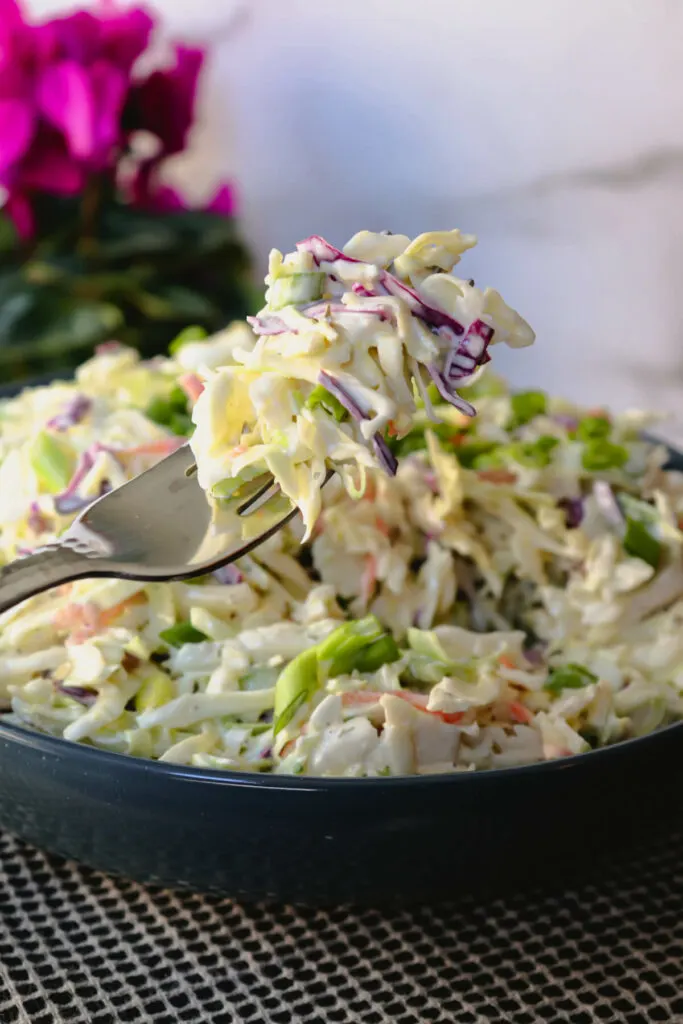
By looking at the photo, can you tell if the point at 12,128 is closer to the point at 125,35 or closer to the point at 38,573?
the point at 125,35

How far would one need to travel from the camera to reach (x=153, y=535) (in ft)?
3.34

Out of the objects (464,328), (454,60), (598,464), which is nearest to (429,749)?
(464,328)

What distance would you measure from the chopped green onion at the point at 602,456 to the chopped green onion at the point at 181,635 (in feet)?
1.70

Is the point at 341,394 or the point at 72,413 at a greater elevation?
the point at 341,394

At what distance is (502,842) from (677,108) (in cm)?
144

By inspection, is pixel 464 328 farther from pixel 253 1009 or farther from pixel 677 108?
pixel 677 108

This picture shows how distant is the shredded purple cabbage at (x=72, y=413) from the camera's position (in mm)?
1416

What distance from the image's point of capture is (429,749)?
3.32ft

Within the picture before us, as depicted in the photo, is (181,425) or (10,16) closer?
(181,425)

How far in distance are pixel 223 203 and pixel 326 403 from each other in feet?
5.63

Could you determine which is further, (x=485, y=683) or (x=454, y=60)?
(x=454, y=60)

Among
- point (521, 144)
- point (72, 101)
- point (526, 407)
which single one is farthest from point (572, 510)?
point (72, 101)

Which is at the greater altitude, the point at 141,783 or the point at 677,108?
the point at 677,108

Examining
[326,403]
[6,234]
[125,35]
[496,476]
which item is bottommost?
[496,476]
